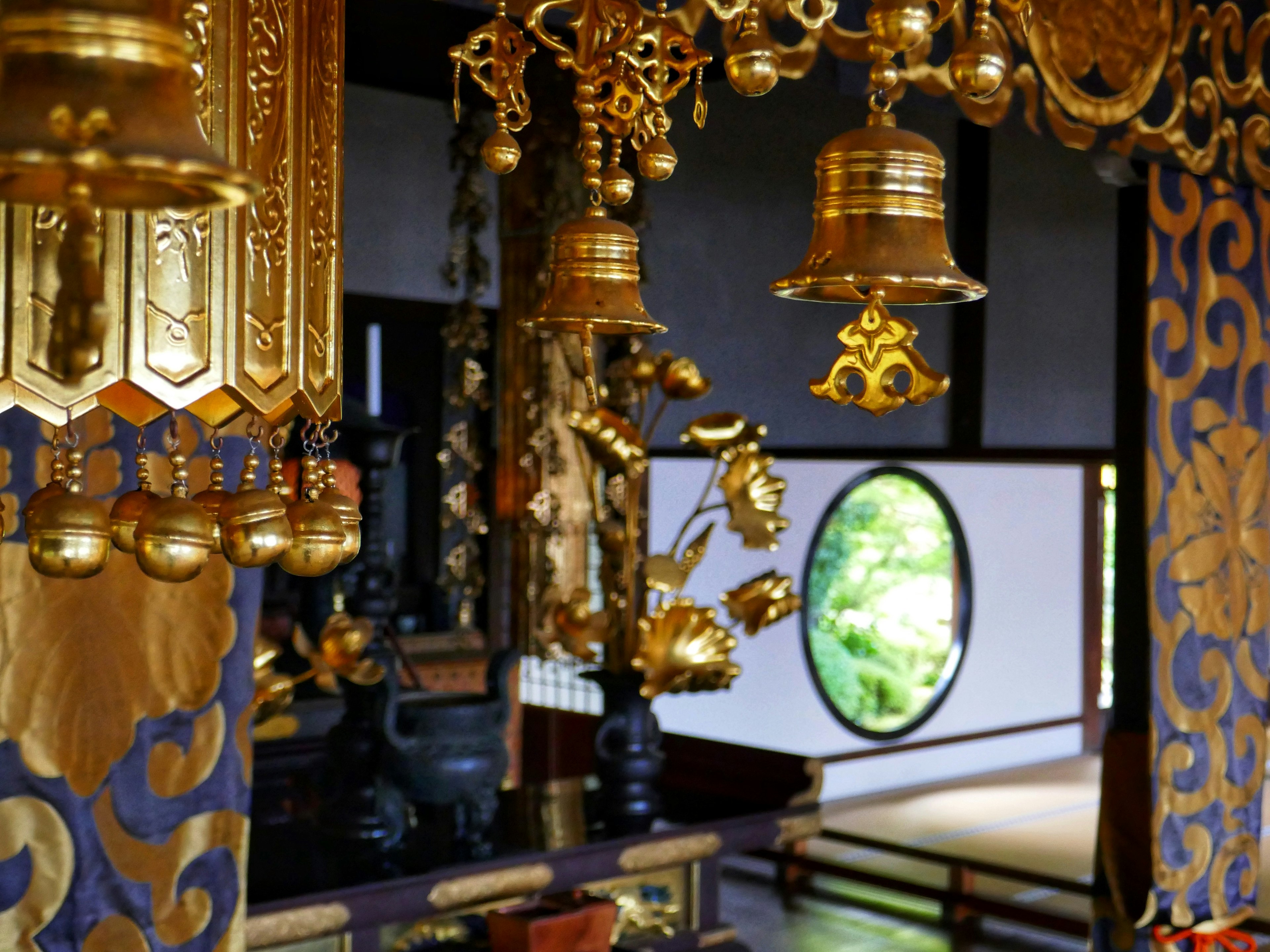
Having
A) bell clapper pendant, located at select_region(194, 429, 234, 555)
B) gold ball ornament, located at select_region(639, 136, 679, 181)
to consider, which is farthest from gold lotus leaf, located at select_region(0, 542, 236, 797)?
gold ball ornament, located at select_region(639, 136, 679, 181)

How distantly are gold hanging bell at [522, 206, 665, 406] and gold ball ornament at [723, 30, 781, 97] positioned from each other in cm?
41

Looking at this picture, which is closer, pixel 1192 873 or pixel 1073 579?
pixel 1192 873

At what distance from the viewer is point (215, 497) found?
1167 millimetres

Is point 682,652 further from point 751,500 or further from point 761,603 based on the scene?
point 751,500

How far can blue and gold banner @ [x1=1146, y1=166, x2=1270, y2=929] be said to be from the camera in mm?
3145

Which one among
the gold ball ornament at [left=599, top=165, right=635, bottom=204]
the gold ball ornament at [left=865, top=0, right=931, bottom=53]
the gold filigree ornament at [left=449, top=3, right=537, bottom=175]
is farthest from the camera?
the gold ball ornament at [left=599, top=165, right=635, bottom=204]

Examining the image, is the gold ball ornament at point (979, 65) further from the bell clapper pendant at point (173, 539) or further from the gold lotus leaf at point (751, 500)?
the gold lotus leaf at point (751, 500)

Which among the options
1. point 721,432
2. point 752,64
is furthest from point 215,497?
point 721,432

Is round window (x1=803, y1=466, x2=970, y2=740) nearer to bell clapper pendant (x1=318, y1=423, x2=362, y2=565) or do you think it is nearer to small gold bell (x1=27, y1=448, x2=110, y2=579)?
bell clapper pendant (x1=318, y1=423, x2=362, y2=565)

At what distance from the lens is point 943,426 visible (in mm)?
4715

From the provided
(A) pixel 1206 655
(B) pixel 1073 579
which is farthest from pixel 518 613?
(B) pixel 1073 579

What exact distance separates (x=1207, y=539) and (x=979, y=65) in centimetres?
231

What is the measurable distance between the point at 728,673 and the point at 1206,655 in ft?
3.69

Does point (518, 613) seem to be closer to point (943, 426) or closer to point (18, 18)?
point (943, 426)
